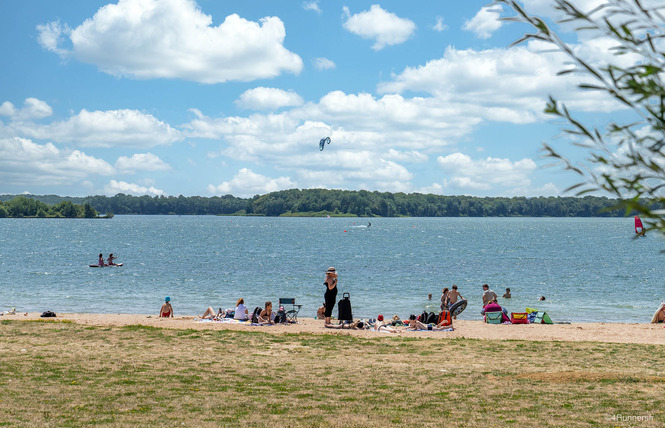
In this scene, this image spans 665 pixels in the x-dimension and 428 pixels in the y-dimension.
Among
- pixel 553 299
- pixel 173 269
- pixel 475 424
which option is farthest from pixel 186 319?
pixel 173 269

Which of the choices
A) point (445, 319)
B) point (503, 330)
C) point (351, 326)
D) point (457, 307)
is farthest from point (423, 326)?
point (457, 307)

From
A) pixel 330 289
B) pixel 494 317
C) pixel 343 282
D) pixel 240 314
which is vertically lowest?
pixel 343 282

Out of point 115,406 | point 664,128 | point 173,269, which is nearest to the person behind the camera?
point 664,128

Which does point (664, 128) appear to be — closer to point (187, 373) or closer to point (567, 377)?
point (567, 377)

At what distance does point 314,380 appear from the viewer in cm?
1216

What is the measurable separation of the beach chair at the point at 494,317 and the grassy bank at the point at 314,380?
21.3 feet

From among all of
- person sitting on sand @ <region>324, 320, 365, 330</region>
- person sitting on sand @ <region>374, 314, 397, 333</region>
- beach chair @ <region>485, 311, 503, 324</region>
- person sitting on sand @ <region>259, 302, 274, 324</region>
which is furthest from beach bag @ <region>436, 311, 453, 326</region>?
person sitting on sand @ <region>259, 302, 274, 324</region>

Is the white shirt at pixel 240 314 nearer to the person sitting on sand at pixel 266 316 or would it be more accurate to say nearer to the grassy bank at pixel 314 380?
the person sitting on sand at pixel 266 316

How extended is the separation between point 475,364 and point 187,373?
20.9 ft

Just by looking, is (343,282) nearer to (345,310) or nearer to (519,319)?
(519,319)

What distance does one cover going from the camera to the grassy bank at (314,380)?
9.40m

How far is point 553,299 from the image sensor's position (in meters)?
37.3

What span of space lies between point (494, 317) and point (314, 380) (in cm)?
1399

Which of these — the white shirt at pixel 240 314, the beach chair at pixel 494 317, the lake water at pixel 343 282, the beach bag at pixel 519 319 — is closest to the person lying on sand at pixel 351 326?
the white shirt at pixel 240 314
